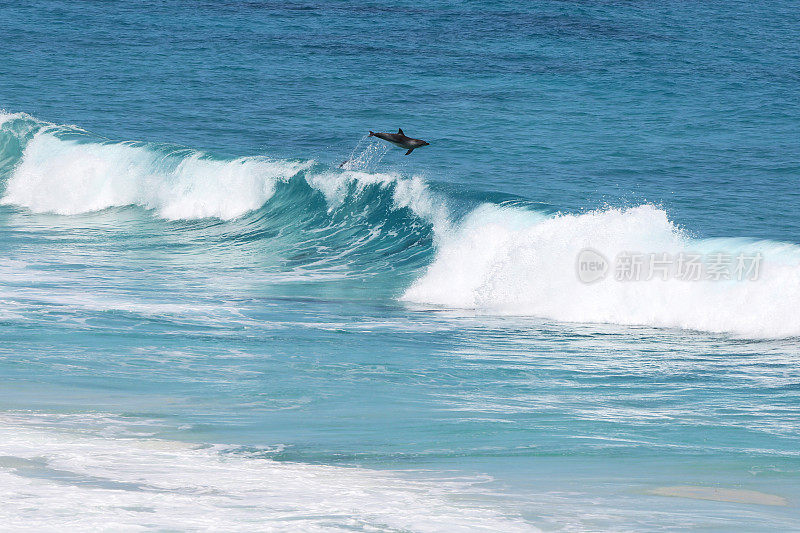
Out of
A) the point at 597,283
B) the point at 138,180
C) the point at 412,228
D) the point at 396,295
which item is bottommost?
the point at 396,295

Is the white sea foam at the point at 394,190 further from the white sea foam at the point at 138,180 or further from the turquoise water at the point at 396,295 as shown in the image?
the white sea foam at the point at 138,180

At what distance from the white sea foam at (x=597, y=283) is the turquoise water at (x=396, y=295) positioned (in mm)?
44

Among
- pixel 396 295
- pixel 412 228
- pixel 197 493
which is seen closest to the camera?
A: pixel 197 493

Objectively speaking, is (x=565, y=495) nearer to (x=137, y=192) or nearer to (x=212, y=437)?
(x=212, y=437)

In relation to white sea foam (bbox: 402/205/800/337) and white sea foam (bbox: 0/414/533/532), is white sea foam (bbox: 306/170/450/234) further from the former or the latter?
white sea foam (bbox: 0/414/533/532)

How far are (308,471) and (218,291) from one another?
8617mm

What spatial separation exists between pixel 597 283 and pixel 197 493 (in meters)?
9.18

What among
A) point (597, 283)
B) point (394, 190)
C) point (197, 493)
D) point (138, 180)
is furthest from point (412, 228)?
point (197, 493)

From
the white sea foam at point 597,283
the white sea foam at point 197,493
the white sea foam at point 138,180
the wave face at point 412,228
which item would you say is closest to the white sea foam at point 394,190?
the wave face at point 412,228

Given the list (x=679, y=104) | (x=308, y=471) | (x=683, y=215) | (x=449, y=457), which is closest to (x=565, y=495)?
(x=449, y=457)

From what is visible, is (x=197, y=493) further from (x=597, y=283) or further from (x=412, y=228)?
(x=412, y=228)

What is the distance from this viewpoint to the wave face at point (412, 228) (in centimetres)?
1430

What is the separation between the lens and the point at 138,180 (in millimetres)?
25938

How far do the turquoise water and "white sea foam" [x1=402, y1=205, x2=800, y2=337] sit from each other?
0.04 meters
